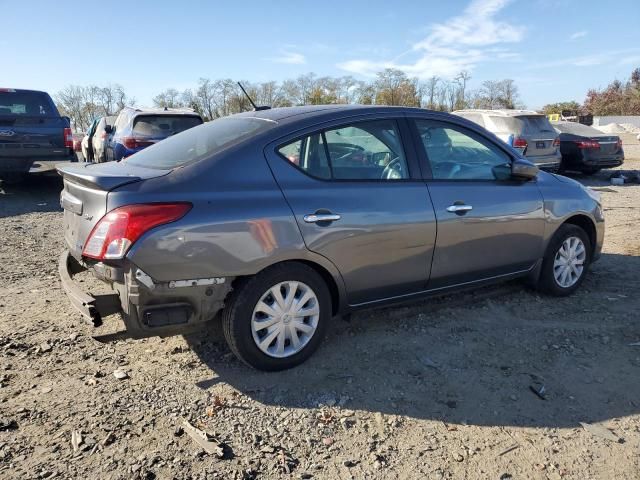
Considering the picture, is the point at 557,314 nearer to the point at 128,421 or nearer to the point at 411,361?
the point at 411,361

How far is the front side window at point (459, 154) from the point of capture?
3.99 metres

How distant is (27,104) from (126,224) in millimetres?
8940

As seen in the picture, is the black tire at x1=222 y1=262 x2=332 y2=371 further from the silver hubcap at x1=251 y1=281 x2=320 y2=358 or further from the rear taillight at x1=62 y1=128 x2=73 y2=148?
the rear taillight at x1=62 y1=128 x2=73 y2=148

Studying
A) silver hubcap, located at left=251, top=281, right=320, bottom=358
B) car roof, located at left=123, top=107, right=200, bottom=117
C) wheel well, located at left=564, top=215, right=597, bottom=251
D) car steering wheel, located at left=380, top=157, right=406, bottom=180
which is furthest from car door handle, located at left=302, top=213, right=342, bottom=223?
car roof, located at left=123, top=107, right=200, bottom=117

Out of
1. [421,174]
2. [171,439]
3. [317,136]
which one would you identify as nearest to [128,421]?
[171,439]

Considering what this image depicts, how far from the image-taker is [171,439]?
271cm

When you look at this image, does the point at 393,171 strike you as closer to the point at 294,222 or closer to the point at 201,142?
the point at 294,222

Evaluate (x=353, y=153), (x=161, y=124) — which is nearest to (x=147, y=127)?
(x=161, y=124)

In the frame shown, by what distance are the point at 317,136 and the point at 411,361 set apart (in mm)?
1648

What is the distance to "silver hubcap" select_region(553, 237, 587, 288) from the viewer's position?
473cm

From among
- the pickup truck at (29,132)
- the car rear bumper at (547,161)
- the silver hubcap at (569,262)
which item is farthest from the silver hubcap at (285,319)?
the car rear bumper at (547,161)

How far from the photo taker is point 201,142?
3578 millimetres

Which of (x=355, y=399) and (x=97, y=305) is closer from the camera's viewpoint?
(x=97, y=305)

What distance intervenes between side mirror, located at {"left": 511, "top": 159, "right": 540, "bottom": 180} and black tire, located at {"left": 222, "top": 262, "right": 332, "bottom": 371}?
1.93 m
